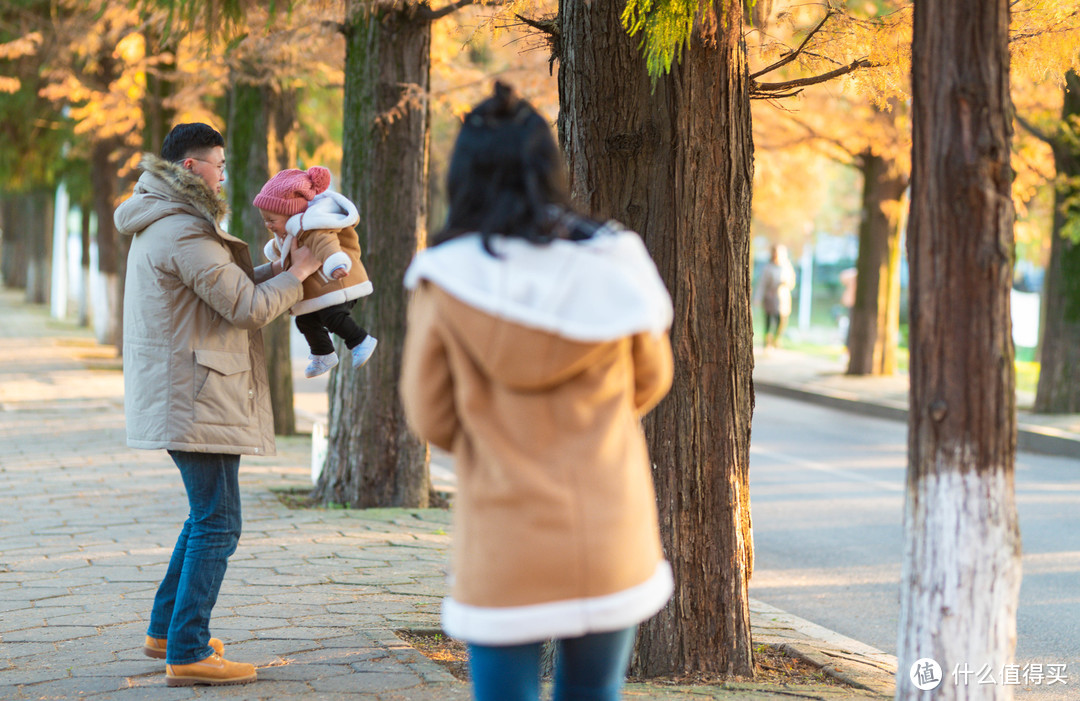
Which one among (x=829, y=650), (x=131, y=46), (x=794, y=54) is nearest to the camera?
(x=794, y=54)

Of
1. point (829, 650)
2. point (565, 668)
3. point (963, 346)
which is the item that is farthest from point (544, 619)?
point (829, 650)

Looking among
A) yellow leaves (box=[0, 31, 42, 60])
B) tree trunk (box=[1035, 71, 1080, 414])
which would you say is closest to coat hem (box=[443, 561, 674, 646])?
tree trunk (box=[1035, 71, 1080, 414])

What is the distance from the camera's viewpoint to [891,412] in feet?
50.2

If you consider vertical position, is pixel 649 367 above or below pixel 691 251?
below

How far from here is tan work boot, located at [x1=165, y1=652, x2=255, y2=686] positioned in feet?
13.3

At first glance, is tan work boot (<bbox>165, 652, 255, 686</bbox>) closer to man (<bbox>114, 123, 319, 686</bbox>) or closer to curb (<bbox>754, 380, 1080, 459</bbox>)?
man (<bbox>114, 123, 319, 686</bbox>)

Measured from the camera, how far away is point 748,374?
4.50 m

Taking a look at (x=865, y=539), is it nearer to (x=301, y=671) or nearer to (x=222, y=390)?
(x=301, y=671)

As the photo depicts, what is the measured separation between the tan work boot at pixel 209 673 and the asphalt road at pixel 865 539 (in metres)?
3.22

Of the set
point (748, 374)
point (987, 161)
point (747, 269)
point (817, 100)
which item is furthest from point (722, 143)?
point (817, 100)

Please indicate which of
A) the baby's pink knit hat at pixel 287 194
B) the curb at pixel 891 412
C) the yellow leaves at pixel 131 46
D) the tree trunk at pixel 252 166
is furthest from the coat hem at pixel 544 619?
the yellow leaves at pixel 131 46

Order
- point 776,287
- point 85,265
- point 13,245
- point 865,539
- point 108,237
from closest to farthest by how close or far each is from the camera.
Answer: point 865,539 → point 108,237 → point 776,287 → point 85,265 → point 13,245

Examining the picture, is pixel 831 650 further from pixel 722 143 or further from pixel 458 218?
pixel 458 218

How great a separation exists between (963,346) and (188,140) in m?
2.72
